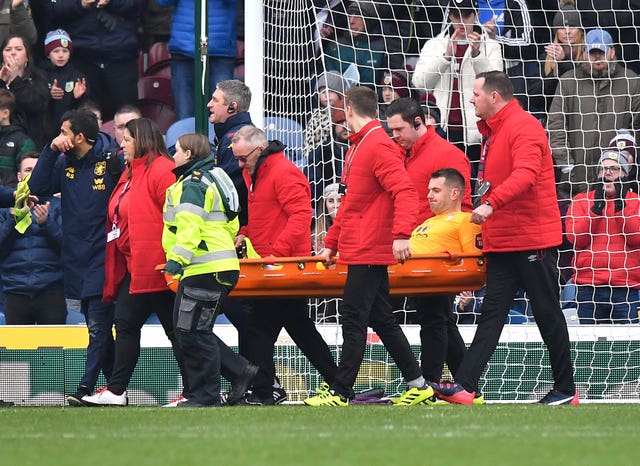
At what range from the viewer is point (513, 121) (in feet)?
29.9

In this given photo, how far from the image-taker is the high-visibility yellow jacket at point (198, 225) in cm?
866

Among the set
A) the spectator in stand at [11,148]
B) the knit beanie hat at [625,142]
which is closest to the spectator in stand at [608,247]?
the knit beanie hat at [625,142]

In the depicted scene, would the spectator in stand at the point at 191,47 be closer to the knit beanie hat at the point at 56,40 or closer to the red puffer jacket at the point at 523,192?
the knit beanie hat at the point at 56,40

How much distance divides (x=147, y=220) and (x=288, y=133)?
2.77 metres

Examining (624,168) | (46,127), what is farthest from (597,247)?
(46,127)

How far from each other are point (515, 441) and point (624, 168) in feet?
20.4

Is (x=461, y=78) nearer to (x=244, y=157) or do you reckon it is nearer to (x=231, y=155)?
(x=231, y=155)

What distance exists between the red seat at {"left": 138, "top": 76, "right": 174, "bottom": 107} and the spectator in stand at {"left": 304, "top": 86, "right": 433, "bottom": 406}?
16.2ft

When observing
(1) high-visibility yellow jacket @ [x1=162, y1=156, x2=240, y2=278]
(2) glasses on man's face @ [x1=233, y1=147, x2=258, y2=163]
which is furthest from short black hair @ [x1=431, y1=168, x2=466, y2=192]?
(1) high-visibility yellow jacket @ [x1=162, y1=156, x2=240, y2=278]

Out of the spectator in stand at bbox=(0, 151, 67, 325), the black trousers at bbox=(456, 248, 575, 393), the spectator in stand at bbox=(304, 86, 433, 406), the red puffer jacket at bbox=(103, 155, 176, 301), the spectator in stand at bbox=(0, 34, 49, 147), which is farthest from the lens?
the spectator in stand at bbox=(0, 34, 49, 147)

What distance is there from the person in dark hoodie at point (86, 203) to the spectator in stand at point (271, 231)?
1015mm

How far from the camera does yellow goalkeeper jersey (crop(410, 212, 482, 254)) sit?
31.7ft

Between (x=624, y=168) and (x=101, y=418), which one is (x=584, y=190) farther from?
(x=101, y=418)

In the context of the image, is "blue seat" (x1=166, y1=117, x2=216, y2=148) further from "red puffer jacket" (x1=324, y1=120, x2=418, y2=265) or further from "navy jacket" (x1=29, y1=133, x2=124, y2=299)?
"red puffer jacket" (x1=324, y1=120, x2=418, y2=265)
